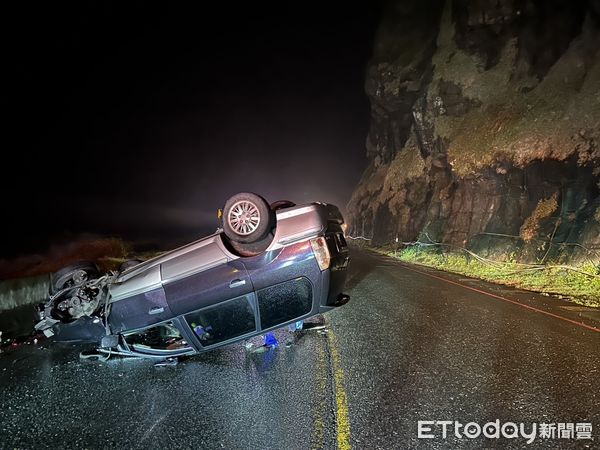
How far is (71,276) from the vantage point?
5883mm

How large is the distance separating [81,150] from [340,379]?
111 meters

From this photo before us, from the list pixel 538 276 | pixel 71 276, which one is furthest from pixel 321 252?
pixel 538 276

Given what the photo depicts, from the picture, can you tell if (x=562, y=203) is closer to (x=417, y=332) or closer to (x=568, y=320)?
(x=568, y=320)

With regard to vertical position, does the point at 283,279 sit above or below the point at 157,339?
above

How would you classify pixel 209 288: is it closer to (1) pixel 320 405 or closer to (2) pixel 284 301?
(2) pixel 284 301

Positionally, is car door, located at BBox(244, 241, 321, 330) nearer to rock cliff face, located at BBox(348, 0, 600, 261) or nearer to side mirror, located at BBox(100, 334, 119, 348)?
side mirror, located at BBox(100, 334, 119, 348)

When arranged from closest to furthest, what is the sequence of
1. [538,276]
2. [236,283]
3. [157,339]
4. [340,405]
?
1. [340,405]
2. [236,283]
3. [157,339]
4. [538,276]

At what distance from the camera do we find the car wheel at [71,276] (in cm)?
581

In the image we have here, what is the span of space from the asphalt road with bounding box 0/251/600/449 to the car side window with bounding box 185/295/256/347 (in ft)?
1.69

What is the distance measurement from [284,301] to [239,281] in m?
0.67

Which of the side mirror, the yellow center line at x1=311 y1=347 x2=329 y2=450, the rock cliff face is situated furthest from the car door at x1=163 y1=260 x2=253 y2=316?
the rock cliff face

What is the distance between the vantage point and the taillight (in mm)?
4680

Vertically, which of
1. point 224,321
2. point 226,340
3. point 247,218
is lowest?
point 226,340

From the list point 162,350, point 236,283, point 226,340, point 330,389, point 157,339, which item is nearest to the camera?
point 330,389
